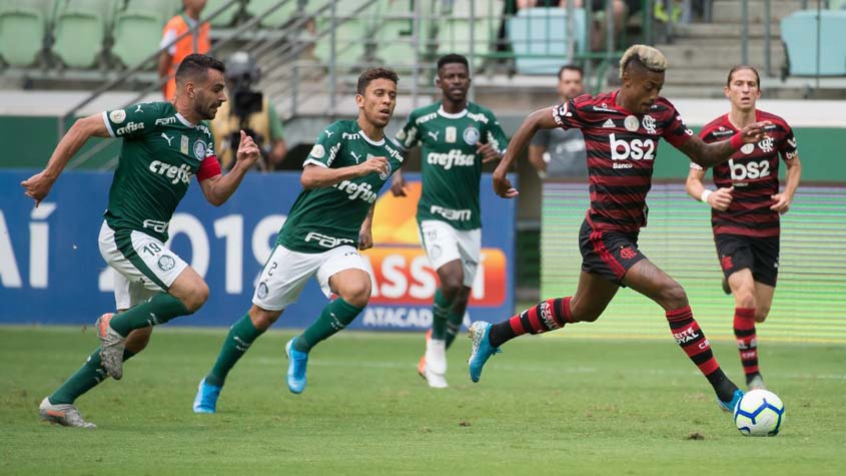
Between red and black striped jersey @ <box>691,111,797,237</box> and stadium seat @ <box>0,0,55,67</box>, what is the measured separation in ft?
42.6

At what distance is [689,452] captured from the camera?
26.0 feet

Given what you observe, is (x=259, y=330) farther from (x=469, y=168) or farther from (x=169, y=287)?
(x=469, y=168)

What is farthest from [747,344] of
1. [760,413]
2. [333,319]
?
[333,319]

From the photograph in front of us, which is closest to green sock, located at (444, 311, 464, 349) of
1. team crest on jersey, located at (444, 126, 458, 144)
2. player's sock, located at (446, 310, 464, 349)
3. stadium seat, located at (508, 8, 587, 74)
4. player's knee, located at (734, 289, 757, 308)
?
player's sock, located at (446, 310, 464, 349)

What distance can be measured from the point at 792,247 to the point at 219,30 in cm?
964

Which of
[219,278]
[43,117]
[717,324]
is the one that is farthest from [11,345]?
[717,324]

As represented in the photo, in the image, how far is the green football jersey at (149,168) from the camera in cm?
941

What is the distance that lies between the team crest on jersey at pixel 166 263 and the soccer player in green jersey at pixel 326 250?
1068 mm

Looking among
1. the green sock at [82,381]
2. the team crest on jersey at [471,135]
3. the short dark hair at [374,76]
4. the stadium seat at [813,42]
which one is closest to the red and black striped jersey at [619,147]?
the short dark hair at [374,76]

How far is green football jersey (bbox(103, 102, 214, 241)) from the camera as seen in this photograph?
9414mm

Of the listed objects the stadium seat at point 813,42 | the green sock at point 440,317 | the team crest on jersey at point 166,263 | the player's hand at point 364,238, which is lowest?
the green sock at point 440,317

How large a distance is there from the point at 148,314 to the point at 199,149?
1205mm

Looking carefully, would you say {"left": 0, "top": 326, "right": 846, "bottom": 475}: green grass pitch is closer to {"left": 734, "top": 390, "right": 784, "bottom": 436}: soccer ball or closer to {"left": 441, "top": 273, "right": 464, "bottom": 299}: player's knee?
{"left": 734, "top": 390, "right": 784, "bottom": 436}: soccer ball

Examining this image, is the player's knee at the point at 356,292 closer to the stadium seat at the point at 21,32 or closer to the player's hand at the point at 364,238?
the player's hand at the point at 364,238
